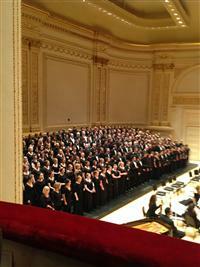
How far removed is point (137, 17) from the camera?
60.5ft

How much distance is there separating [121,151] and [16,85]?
35.1ft

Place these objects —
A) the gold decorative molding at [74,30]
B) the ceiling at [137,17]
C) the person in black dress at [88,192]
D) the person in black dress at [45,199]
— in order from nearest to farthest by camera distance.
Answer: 1. the person in black dress at [45,199]
2. the person in black dress at [88,192]
3. the gold decorative molding at [74,30]
4. the ceiling at [137,17]

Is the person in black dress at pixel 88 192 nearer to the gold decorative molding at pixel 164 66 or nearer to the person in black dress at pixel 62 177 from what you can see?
the person in black dress at pixel 62 177

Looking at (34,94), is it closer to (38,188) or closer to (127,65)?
(38,188)

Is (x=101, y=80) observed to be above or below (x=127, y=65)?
below

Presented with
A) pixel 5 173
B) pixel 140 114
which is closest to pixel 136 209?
pixel 5 173

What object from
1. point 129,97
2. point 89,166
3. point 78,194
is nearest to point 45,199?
point 78,194

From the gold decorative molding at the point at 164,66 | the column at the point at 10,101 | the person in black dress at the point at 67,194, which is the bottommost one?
the person in black dress at the point at 67,194

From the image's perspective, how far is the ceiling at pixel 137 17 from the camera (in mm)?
15258

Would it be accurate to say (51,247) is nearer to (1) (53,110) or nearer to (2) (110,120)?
(1) (53,110)

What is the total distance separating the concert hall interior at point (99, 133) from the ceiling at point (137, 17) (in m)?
0.07

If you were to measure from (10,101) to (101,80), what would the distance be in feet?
59.0

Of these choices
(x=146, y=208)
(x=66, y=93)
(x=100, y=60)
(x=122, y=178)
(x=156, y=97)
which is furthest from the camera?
(x=156, y=97)

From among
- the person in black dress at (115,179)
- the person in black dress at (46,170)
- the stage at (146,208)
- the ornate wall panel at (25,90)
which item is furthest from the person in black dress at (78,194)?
the ornate wall panel at (25,90)
